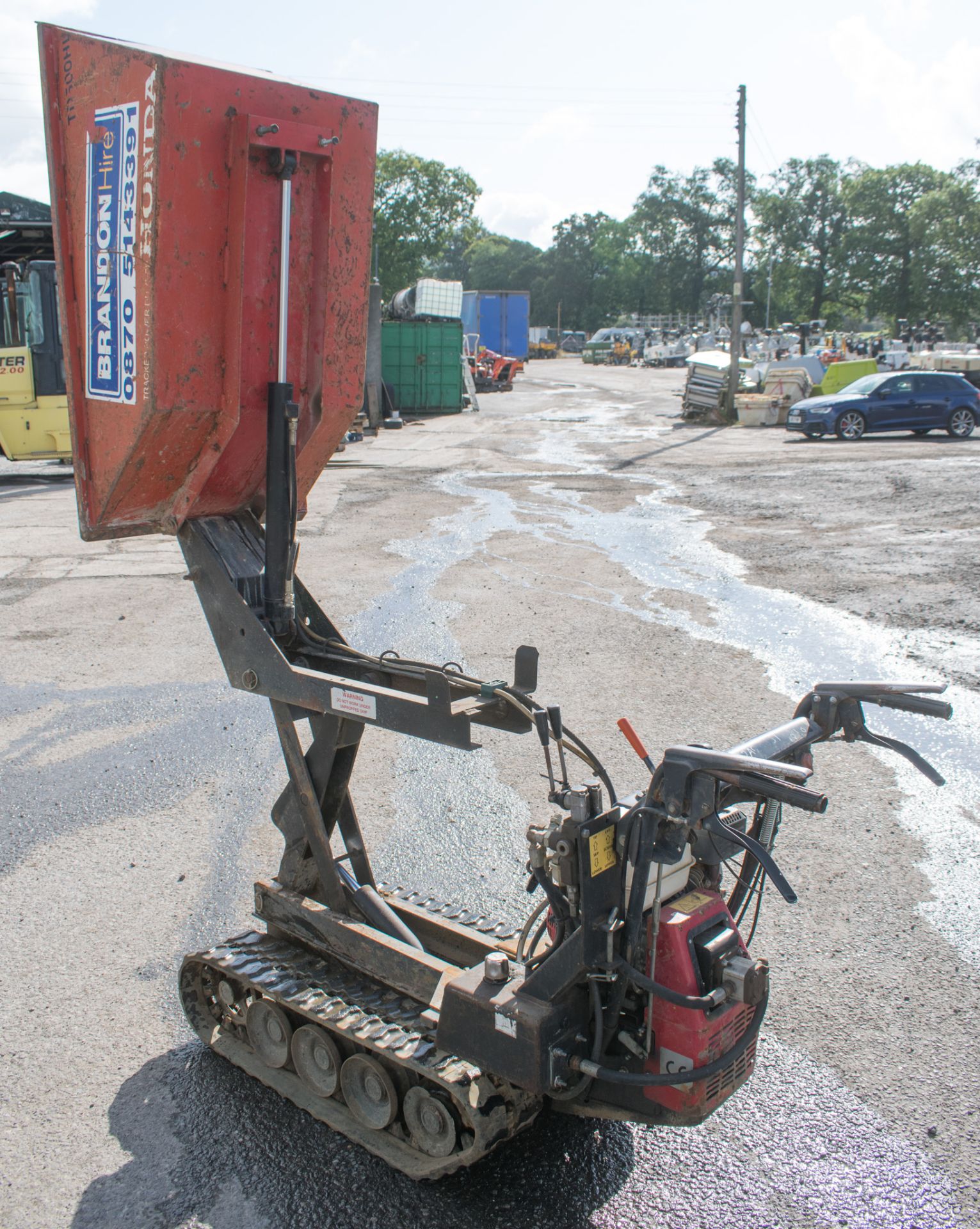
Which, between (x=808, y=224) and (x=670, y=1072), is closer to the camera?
(x=670, y=1072)

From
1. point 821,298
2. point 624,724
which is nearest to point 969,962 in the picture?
point 624,724

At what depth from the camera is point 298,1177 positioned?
346 cm

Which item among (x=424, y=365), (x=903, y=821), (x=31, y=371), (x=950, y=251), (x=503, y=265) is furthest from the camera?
(x=503, y=265)

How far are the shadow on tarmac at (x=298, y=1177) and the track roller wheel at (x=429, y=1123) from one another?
0.14 metres

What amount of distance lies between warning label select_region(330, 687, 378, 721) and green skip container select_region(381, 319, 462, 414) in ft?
97.2

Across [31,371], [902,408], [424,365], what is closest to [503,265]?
[424,365]

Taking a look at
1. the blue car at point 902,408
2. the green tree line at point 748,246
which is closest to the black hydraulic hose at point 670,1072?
the blue car at point 902,408

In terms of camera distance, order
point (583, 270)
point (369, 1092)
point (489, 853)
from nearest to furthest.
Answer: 1. point (369, 1092)
2. point (489, 853)
3. point (583, 270)

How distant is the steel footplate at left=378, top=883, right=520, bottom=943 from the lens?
4227 mm

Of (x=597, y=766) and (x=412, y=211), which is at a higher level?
(x=412, y=211)

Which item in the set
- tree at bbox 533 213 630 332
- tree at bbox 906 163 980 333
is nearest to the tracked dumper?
tree at bbox 906 163 980 333

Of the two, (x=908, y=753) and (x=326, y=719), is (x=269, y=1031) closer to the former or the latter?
(x=326, y=719)

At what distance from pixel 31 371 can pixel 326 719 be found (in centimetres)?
1692

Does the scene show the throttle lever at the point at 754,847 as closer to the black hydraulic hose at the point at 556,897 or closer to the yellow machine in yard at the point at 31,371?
the black hydraulic hose at the point at 556,897
